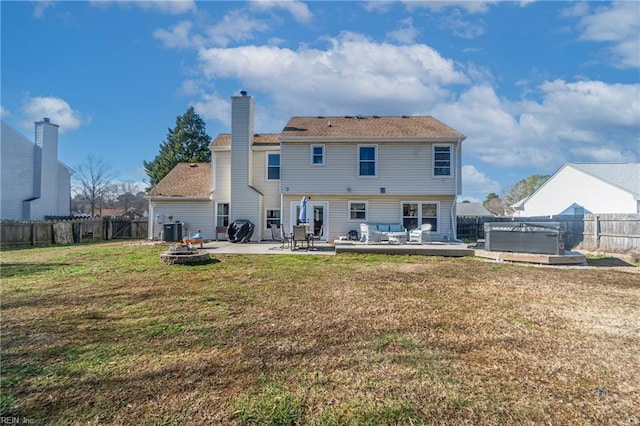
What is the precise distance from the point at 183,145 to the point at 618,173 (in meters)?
39.5

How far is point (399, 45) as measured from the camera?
14.3 meters

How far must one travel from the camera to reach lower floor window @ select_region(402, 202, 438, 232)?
54.5 feet

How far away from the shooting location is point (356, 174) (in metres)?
16.5

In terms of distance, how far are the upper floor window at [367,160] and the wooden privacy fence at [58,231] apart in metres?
16.3

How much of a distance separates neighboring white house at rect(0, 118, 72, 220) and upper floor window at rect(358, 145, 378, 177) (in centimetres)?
2186

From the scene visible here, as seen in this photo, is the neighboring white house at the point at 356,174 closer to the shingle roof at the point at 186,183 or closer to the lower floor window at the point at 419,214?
the lower floor window at the point at 419,214

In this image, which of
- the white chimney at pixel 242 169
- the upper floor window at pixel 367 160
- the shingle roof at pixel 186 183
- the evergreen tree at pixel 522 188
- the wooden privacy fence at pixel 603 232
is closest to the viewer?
the wooden privacy fence at pixel 603 232

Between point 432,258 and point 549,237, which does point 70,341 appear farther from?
point 549,237

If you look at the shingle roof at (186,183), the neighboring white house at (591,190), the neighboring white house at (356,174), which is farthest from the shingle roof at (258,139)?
the neighboring white house at (591,190)

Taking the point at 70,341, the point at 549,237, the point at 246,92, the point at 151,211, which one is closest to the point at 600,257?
the point at 549,237

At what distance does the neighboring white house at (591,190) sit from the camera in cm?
2256

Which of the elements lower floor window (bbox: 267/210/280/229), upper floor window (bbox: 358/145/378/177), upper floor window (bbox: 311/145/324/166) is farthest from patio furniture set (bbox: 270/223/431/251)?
upper floor window (bbox: 311/145/324/166)

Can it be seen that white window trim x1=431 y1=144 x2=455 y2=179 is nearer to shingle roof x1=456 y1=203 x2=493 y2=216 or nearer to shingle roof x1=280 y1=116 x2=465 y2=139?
shingle roof x1=280 y1=116 x2=465 y2=139

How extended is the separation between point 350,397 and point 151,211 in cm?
1857
